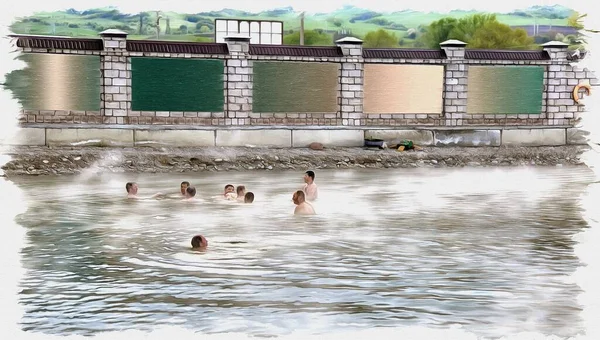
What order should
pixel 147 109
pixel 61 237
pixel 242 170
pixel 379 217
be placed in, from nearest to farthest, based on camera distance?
pixel 61 237 → pixel 379 217 → pixel 242 170 → pixel 147 109

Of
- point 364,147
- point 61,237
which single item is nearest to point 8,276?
point 61,237

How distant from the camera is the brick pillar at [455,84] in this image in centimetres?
2947

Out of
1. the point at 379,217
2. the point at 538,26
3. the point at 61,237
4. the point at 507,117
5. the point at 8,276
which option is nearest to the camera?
the point at 8,276

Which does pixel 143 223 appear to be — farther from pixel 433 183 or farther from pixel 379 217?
pixel 433 183

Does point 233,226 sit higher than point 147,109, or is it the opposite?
point 147,109

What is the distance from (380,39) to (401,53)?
174 ft

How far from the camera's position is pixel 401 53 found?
2911 centimetres

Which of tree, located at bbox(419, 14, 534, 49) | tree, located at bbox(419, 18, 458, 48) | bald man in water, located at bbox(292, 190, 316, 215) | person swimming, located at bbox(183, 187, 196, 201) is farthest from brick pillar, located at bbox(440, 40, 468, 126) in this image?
tree, located at bbox(419, 18, 458, 48)

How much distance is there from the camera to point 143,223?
15.7m

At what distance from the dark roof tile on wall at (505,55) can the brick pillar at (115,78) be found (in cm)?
1117

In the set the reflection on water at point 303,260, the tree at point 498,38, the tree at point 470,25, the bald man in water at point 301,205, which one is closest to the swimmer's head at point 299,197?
the bald man in water at point 301,205

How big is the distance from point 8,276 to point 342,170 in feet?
48.7

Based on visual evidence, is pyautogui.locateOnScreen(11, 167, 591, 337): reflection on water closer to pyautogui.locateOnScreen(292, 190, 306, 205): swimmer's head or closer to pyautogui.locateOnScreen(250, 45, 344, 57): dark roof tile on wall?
pyautogui.locateOnScreen(292, 190, 306, 205): swimmer's head

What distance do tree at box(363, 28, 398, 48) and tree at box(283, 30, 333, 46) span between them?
340 cm
